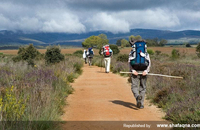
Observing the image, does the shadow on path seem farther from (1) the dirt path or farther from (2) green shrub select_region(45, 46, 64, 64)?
(2) green shrub select_region(45, 46, 64, 64)

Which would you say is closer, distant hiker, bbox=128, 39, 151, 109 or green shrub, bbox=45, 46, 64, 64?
distant hiker, bbox=128, 39, 151, 109

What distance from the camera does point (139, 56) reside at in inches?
321

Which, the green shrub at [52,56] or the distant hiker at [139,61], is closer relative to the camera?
the distant hiker at [139,61]

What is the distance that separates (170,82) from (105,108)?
3417 mm

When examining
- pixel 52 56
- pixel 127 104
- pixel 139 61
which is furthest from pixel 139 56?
pixel 52 56

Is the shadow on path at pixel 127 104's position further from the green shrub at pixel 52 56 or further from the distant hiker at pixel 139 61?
the green shrub at pixel 52 56

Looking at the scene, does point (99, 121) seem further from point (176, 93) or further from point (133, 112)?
point (176, 93)

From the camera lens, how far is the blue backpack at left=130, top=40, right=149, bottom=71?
8.13 meters

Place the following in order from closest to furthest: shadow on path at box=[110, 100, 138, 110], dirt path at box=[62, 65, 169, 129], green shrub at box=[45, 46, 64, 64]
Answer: dirt path at box=[62, 65, 169, 129]
shadow on path at box=[110, 100, 138, 110]
green shrub at box=[45, 46, 64, 64]

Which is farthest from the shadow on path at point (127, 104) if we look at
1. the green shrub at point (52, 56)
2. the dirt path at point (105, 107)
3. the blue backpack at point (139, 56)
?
the green shrub at point (52, 56)

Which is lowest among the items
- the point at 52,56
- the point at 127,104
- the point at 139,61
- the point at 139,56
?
the point at 127,104

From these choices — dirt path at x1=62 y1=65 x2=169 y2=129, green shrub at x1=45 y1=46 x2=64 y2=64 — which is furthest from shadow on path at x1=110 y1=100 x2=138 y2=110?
green shrub at x1=45 y1=46 x2=64 y2=64

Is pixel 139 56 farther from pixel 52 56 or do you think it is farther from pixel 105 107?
pixel 52 56

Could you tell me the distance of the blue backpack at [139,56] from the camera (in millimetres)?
8133
